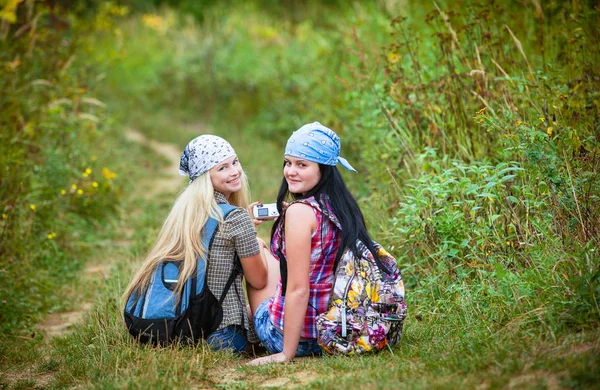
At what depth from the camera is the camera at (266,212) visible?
13.3 feet

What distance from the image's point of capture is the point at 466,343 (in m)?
3.28

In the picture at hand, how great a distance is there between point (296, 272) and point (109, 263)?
3.21 metres

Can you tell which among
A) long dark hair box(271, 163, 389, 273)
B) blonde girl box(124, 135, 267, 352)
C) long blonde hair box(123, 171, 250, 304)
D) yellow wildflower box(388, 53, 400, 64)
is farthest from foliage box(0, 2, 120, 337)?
yellow wildflower box(388, 53, 400, 64)

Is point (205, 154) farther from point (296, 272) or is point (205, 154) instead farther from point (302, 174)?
point (296, 272)

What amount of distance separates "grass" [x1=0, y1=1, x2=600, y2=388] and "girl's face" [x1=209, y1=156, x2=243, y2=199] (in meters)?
0.95

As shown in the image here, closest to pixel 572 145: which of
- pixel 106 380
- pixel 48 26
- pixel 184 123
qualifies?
pixel 106 380

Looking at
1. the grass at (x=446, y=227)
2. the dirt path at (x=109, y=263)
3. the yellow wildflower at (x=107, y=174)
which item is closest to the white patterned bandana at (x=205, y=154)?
the grass at (x=446, y=227)

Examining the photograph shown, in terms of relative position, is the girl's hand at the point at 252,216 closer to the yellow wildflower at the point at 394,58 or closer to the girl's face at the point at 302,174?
the girl's face at the point at 302,174

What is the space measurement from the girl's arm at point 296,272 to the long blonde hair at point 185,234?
549 millimetres

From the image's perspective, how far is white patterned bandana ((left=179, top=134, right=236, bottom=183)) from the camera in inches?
155

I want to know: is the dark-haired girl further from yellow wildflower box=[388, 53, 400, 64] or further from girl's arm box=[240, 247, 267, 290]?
yellow wildflower box=[388, 53, 400, 64]

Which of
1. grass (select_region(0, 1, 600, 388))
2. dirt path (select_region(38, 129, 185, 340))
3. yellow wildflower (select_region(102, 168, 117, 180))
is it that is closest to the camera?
grass (select_region(0, 1, 600, 388))

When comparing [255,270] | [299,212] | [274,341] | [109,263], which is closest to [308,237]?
[299,212]

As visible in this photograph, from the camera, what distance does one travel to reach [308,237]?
3.47 meters
